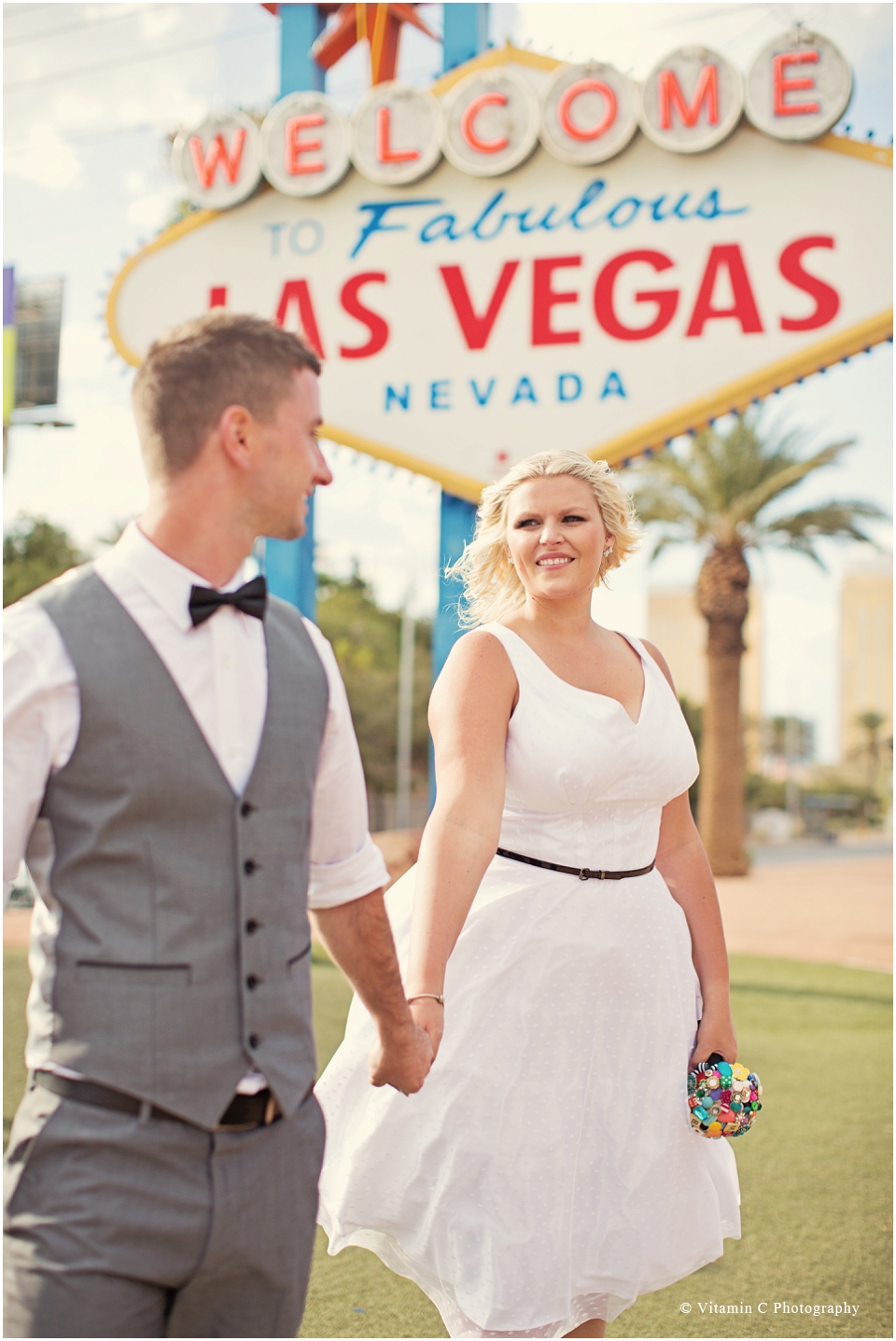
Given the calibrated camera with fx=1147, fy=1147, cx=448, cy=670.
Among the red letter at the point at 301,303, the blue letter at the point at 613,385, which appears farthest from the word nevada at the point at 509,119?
the blue letter at the point at 613,385

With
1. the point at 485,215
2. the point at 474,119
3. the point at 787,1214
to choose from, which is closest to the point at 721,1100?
the point at 787,1214

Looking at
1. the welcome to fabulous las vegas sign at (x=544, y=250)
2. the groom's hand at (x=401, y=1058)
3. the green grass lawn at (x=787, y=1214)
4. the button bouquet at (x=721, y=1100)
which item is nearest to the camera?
the groom's hand at (x=401, y=1058)

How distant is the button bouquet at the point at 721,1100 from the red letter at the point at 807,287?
387 centimetres

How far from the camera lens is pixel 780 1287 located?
3.57 meters

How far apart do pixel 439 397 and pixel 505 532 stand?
10.5ft

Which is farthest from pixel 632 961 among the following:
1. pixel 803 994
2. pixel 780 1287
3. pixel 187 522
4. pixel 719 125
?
pixel 803 994

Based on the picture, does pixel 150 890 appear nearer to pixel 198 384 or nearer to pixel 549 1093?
pixel 198 384

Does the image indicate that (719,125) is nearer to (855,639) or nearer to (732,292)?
(732,292)

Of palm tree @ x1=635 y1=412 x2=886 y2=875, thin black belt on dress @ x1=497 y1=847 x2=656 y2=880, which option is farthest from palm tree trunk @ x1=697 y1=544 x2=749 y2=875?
thin black belt on dress @ x1=497 y1=847 x2=656 y2=880

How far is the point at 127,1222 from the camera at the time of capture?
4.56 ft

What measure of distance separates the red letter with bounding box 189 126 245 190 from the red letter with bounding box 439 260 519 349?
1.35 metres

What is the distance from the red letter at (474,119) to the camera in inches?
226

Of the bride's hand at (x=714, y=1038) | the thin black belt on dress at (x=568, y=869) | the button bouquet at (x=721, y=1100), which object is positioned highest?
the thin black belt on dress at (x=568, y=869)

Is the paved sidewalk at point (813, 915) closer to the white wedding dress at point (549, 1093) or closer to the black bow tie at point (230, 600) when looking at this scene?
the white wedding dress at point (549, 1093)
